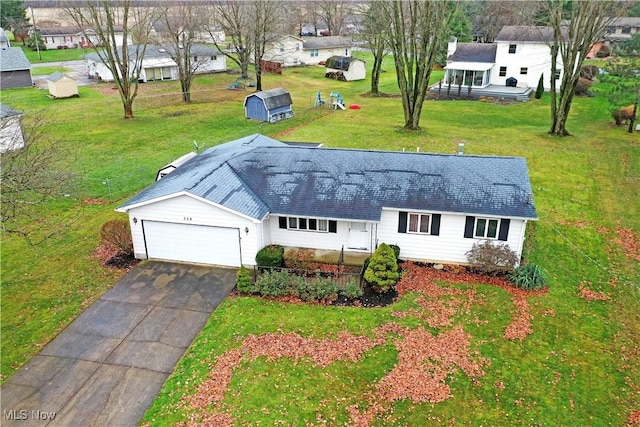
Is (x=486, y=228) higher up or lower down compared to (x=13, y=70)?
lower down

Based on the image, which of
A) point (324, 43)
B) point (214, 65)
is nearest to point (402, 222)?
point (214, 65)

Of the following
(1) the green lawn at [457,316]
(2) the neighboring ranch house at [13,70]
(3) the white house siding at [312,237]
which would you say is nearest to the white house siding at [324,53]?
(2) the neighboring ranch house at [13,70]

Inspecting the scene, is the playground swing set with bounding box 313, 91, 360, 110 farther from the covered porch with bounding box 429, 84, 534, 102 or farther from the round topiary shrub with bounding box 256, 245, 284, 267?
the round topiary shrub with bounding box 256, 245, 284, 267

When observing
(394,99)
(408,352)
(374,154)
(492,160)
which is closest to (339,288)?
(408,352)

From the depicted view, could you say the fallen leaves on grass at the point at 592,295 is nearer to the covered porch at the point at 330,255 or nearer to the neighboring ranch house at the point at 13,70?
the covered porch at the point at 330,255

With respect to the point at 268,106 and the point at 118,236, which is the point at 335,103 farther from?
the point at 118,236
